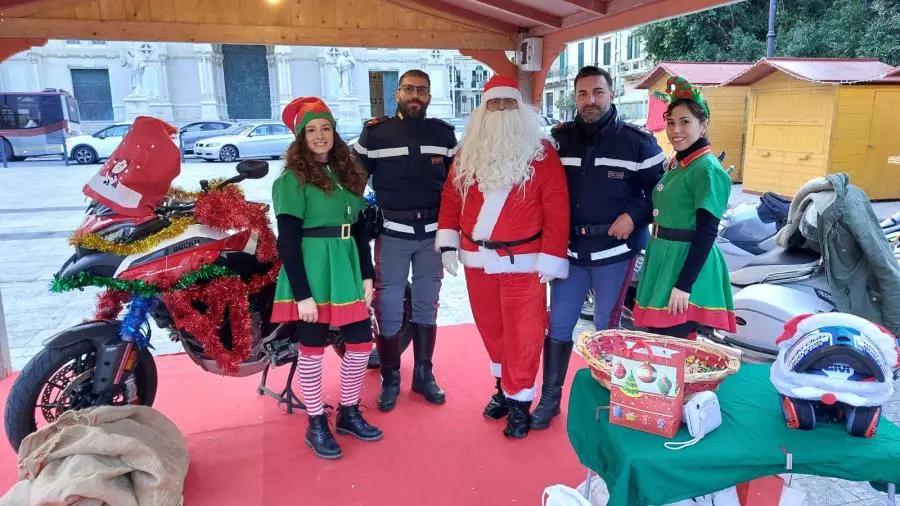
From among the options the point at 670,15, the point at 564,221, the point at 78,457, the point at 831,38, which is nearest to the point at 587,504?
the point at 564,221

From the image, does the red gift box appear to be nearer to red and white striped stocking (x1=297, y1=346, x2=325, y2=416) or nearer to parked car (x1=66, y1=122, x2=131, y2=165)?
red and white striped stocking (x1=297, y1=346, x2=325, y2=416)

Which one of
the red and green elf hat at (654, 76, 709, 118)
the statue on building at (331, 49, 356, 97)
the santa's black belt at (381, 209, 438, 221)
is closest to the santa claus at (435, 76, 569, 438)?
the santa's black belt at (381, 209, 438, 221)

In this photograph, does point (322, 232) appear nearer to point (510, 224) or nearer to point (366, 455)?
point (510, 224)

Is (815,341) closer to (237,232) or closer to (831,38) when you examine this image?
(237,232)

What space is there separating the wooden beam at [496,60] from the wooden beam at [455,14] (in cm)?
15

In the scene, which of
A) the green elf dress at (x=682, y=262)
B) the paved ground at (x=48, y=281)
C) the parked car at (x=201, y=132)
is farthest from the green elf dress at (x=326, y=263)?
the parked car at (x=201, y=132)

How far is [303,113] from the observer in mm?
2457

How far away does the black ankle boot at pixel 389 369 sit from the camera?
306cm

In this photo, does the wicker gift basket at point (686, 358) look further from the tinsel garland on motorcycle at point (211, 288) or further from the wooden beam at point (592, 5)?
the wooden beam at point (592, 5)

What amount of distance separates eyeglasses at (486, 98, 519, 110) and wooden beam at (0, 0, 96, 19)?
2.35 m

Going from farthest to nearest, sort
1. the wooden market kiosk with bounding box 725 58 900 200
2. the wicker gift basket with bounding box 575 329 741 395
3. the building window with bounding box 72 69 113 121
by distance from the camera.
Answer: the building window with bounding box 72 69 113 121
the wooden market kiosk with bounding box 725 58 900 200
the wicker gift basket with bounding box 575 329 741 395

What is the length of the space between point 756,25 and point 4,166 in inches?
839

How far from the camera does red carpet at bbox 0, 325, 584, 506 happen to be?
237cm

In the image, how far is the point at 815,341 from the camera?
152 centimetres
